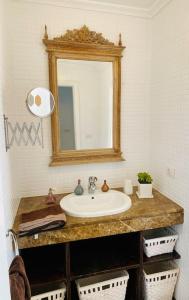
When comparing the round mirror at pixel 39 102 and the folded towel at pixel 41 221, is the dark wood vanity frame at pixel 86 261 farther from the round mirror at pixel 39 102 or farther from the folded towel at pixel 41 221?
the round mirror at pixel 39 102

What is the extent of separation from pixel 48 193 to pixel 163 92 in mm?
1382

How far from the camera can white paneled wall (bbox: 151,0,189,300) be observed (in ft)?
5.09

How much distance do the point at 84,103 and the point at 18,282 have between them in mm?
1414

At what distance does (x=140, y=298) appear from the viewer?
1722 millimetres

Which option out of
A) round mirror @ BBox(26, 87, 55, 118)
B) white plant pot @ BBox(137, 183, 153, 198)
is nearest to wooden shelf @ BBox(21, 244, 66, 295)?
white plant pot @ BBox(137, 183, 153, 198)

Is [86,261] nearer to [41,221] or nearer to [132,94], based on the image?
[41,221]

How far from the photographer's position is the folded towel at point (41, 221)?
1329 mm

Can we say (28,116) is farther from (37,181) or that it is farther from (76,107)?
(37,181)

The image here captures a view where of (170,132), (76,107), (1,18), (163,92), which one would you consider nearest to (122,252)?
(170,132)

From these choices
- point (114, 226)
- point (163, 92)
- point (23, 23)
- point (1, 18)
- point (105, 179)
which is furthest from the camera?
point (105, 179)

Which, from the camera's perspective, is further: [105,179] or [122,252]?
[105,179]

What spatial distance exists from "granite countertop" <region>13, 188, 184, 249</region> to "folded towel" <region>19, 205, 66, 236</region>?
40 mm

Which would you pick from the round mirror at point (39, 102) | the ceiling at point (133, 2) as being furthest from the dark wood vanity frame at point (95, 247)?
the ceiling at point (133, 2)

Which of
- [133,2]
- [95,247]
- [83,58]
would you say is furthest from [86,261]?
[133,2]
